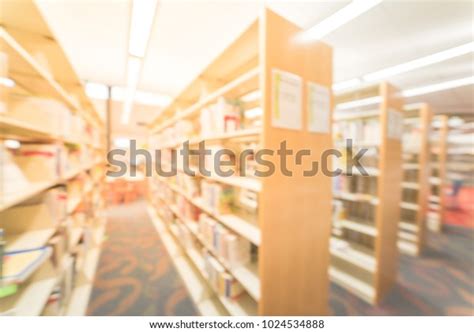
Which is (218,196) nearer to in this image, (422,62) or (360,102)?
(360,102)

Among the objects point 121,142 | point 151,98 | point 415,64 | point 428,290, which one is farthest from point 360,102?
point 121,142

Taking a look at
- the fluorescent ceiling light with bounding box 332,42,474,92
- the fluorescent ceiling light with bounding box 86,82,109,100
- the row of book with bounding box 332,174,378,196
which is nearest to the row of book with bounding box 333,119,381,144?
the row of book with bounding box 332,174,378,196

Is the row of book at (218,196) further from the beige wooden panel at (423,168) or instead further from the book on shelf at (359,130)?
the beige wooden panel at (423,168)

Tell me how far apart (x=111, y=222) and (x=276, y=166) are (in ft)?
12.9

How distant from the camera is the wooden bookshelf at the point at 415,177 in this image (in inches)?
102

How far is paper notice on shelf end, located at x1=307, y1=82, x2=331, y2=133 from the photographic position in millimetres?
1198

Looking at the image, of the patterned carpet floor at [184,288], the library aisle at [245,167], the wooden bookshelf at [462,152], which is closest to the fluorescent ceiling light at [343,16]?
the library aisle at [245,167]

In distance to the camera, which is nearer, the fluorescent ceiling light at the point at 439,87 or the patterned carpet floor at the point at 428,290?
the patterned carpet floor at the point at 428,290

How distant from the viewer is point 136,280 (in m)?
2.04

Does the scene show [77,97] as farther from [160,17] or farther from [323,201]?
[323,201]

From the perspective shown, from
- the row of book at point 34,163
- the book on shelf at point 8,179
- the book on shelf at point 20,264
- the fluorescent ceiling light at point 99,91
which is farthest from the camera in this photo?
the fluorescent ceiling light at point 99,91

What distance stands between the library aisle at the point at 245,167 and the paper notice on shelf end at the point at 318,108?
1 cm

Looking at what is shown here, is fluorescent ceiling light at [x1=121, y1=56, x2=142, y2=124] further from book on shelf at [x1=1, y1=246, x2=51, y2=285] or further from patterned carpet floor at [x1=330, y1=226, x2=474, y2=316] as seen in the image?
patterned carpet floor at [x1=330, y1=226, x2=474, y2=316]

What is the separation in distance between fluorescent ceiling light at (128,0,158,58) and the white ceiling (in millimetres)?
107
